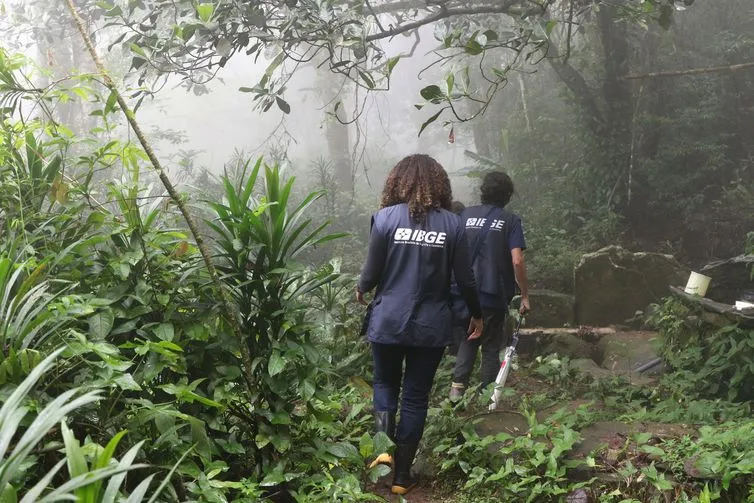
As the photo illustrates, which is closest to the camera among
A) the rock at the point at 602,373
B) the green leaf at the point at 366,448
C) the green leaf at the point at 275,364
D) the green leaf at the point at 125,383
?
the green leaf at the point at 125,383

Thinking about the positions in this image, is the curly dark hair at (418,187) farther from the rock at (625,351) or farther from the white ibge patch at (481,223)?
the rock at (625,351)

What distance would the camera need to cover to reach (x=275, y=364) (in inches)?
116

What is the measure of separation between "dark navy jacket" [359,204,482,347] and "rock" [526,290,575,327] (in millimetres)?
5426

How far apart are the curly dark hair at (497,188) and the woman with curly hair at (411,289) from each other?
127 centimetres

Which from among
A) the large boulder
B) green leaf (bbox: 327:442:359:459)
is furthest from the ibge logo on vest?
the large boulder

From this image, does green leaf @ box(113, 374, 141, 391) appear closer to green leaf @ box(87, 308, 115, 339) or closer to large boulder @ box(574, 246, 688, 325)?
green leaf @ box(87, 308, 115, 339)

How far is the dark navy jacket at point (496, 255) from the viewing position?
488cm

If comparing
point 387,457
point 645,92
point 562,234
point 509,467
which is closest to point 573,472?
point 509,467

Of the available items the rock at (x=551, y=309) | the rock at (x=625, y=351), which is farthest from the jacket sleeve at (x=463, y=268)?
the rock at (x=551, y=309)

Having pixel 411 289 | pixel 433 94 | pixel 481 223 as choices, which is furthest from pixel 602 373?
pixel 411 289

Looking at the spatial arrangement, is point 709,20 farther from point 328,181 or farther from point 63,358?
point 63,358

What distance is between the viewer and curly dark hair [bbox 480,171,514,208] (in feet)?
16.2

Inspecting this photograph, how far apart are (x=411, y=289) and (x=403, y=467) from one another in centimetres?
98

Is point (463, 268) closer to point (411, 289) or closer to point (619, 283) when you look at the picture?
point (411, 289)
